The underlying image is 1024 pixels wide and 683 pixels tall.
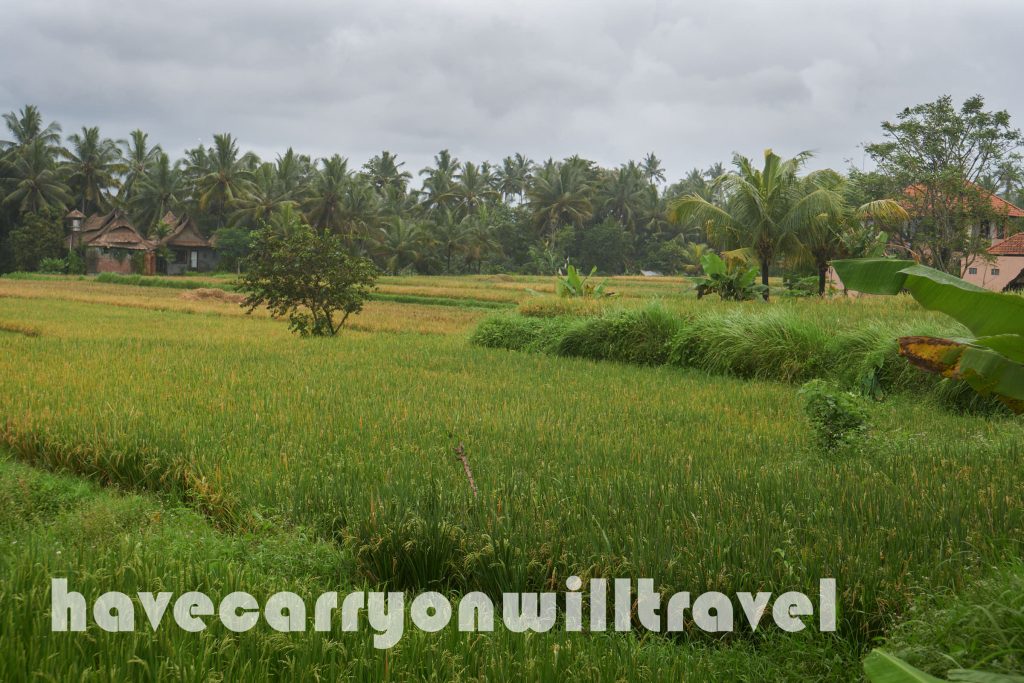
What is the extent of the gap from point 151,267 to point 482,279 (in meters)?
16.8

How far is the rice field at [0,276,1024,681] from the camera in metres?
2.76

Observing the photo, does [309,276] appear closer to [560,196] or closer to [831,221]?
[831,221]

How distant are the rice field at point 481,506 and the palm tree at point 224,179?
3478 cm

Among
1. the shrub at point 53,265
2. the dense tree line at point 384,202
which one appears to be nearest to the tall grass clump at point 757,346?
the dense tree line at point 384,202

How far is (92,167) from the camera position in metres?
44.8

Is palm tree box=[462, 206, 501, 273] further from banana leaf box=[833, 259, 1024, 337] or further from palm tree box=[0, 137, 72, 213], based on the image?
banana leaf box=[833, 259, 1024, 337]

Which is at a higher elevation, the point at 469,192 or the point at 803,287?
the point at 469,192

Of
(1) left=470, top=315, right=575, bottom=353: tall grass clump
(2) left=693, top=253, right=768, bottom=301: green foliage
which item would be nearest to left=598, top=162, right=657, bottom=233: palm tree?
(2) left=693, top=253, right=768, bottom=301: green foliage

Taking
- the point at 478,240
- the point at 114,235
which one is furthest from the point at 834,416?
the point at 114,235

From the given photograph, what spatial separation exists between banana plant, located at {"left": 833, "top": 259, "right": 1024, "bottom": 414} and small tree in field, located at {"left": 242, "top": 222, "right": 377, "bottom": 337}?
38.4 ft

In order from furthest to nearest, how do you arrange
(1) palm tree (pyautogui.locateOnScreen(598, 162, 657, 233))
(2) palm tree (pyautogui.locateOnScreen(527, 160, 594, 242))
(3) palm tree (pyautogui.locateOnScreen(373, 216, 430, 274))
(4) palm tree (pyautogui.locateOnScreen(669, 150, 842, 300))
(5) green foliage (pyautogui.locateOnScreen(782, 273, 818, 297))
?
1. (1) palm tree (pyautogui.locateOnScreen(598, 162, 657, 233))
2. (2) palm tree (pyautogui.locateOnScreen(527, 160, 594, 242))
3. (3) palm tree (pyautogui.locateOnScreen(373, 216, 430, 274))
4. (4) palm tree (pyautogui.locateOnScreen(669, 150, 842, 300))
5. (5) green foliage (pyautogui.locateOnScreen(782, 273, 818, 297))

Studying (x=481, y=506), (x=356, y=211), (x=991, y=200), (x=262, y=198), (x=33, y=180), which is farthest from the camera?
(x=262, y=198)

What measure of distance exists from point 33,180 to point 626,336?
4042 cm

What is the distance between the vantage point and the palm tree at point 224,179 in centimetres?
4094
